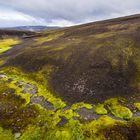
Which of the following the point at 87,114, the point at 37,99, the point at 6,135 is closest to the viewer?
the point at 6,135

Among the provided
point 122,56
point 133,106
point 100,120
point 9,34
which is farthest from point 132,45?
point 9,34

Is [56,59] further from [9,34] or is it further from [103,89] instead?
[9,34]

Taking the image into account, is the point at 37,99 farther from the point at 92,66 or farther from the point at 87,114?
the point at 92,66

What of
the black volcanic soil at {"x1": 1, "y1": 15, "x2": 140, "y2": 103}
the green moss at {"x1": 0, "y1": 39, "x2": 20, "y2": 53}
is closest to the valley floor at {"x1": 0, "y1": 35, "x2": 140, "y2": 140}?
the black volcanic soil at {"x1": 1, "y1": 15, "x2": 140, "y2": 103}

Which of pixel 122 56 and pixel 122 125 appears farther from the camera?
pixel 122 56

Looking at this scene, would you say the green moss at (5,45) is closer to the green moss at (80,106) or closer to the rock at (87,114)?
the green moss at (80,106)

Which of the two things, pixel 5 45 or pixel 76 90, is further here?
pixel 5 45

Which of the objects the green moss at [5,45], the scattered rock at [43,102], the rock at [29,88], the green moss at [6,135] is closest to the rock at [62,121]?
the scattered rock at [43,102]

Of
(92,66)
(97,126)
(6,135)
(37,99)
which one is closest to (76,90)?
(37,99)

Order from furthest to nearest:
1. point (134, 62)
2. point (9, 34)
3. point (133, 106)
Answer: point (9, 34) → point (134, 62) → point (133, 106)
